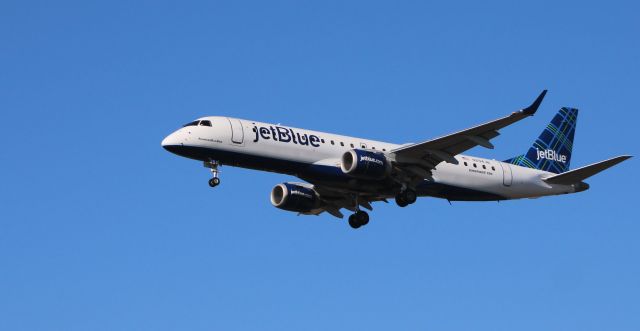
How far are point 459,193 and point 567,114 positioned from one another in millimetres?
11339

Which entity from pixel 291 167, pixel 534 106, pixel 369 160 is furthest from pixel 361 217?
pixel 534 106

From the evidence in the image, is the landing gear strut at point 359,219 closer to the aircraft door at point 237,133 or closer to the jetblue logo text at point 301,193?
the jetblue logo text at point 301,193

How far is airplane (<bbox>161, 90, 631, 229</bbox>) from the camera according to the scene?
52.7 m

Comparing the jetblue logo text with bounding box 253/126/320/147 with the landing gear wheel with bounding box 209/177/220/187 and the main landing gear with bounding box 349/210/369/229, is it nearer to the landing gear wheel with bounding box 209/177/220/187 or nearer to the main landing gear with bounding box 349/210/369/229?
the landing gear wheel with bounding box 209/177/220/187

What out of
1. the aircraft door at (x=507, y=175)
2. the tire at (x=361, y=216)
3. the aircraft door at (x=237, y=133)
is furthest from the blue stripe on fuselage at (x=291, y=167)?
the aircraft door at (x=507, y=175)

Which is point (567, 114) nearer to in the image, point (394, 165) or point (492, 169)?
point (492, 169)

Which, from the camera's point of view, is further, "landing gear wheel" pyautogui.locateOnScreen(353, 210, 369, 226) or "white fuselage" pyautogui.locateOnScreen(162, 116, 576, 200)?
"landing gear wheel" pyautogui.locateOnScreen(353, 210, 369, 226)

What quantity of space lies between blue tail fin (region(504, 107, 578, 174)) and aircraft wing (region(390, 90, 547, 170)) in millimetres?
7939

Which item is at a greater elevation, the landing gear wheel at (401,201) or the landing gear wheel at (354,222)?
the landing gear wheel at (354,222)

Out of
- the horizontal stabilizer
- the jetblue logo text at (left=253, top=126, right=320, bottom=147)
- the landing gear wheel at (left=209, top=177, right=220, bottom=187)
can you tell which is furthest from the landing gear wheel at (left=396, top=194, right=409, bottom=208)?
the landing gear wheel at (left=209, top=177, right=220, bottom=187)

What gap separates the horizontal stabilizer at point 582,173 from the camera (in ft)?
172

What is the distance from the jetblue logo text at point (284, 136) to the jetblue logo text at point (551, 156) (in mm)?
14409

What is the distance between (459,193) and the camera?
5744 cm

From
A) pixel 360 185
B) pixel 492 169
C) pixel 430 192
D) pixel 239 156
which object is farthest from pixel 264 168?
pixel 492 169
